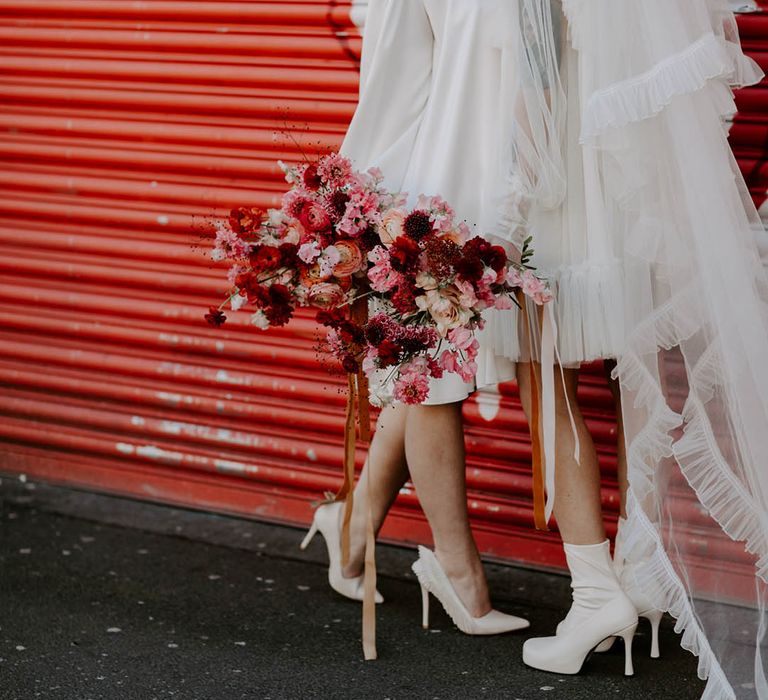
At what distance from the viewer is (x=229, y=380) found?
14.7 ft

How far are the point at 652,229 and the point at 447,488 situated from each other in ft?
3.17

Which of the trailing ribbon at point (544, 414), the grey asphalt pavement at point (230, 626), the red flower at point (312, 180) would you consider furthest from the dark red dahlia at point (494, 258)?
the grey asphalt pavement at point (230, 626)

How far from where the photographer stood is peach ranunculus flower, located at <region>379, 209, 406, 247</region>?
110 inches

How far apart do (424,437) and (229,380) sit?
140cm

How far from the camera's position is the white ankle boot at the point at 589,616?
3.04 metres

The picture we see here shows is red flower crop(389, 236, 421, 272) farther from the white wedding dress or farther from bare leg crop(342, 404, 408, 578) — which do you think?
bare leg crop(342, 404, 408, 578)

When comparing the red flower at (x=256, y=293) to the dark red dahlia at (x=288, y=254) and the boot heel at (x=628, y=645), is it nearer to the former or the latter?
the dark red dahlia at (x=288, y=254)

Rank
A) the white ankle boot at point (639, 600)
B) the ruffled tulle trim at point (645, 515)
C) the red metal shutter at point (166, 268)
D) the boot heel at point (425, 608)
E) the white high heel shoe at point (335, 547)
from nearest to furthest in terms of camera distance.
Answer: the ruffled tulle trim at point (645, 515), the white ankle boot at point (639, 600), the boot heel at point (425, 608), the white high heel shoe at point (335, 547), the red metal shutter at point (166, 268)

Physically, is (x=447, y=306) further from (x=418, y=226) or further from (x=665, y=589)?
(x=665, y=589)

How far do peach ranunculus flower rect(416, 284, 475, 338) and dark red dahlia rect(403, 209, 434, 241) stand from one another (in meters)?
0.13

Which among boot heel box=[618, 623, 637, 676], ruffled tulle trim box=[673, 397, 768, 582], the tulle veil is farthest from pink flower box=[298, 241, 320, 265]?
boot heel box=[618, 623, 637, 676]

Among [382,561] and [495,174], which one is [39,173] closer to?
[382,561]

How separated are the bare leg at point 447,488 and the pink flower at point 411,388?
476 mm

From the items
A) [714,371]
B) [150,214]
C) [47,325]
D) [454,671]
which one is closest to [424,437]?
[454,671]
